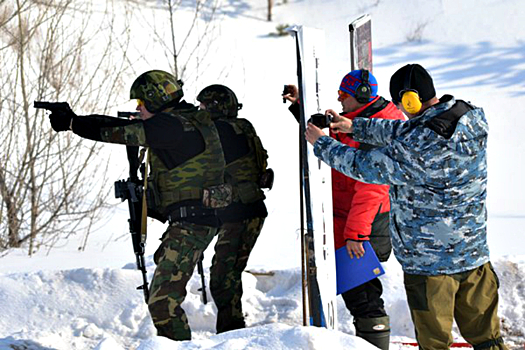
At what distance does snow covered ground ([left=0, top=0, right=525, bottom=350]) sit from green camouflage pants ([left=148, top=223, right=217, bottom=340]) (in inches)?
12.1

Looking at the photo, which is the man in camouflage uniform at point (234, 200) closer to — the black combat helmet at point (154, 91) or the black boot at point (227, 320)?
the black boot at point (227, 320)

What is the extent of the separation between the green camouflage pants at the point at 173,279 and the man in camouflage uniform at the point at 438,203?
1.10 m

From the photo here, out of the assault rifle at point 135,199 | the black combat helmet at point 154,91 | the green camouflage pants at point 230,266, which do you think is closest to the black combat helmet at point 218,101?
the black combat helmet at point 154,91

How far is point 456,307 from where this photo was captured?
11.0ft

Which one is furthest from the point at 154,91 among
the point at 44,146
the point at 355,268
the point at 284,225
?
the point at 284,225

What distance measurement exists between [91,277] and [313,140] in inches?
108

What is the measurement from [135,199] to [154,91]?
663 millimetres

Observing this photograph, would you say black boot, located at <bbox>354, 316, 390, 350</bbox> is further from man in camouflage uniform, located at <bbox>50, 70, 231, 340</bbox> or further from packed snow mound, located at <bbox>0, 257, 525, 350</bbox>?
packed snow mound, located at <bbox>0, 257, 525, 350</bbox>

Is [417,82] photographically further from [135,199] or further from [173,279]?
[135,199]

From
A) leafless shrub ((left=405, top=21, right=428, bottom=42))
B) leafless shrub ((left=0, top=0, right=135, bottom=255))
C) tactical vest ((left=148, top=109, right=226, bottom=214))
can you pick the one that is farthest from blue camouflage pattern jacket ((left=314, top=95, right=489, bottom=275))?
leafless shrub ((left=405, top=21, right=428, bottom=42))

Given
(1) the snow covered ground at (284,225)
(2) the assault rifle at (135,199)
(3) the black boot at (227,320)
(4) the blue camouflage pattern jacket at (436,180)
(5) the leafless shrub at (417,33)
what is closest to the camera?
(4) the blue camouflage pattern jacket at (436,180)

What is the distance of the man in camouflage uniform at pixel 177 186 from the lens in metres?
4.04

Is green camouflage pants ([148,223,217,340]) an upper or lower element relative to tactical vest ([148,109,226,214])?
lower

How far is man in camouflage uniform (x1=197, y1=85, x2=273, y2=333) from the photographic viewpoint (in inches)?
173
